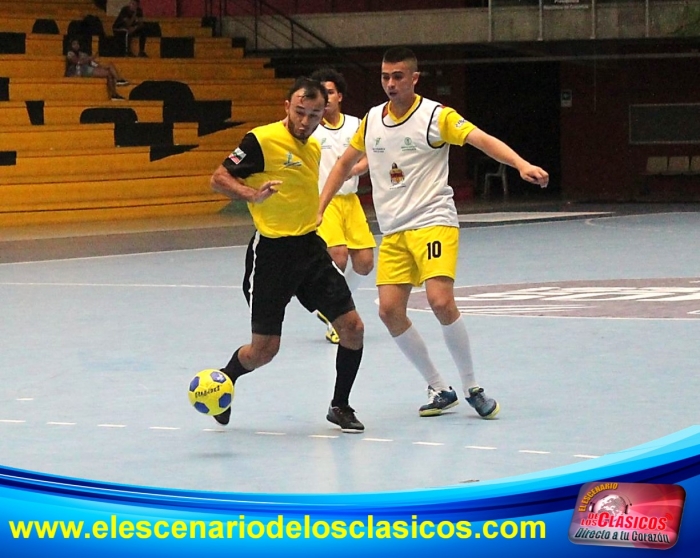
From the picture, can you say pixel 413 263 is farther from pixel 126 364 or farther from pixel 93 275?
pixel 93 275

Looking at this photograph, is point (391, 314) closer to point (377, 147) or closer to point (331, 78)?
point (377, 147)

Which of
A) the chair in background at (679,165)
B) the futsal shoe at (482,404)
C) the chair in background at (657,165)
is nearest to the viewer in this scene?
the futsal shoe at (482,404)

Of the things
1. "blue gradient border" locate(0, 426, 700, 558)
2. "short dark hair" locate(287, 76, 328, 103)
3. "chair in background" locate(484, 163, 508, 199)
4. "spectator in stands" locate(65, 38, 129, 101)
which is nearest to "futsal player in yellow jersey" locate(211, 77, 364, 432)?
"short dark hair" locate(287, 76, 328, 103)

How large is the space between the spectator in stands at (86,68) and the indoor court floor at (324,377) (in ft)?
34.4

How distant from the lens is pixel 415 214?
7551 mm

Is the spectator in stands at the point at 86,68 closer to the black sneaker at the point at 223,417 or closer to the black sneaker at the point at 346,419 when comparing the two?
the black sneaker at the point at 223,417

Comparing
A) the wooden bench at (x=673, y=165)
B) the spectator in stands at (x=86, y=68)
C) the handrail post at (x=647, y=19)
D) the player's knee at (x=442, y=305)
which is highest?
the handrail post at (x=647, y=19)

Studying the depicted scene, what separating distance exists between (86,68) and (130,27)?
2.12 metres

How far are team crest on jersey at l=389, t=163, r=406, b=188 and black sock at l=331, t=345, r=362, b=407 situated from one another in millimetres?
996

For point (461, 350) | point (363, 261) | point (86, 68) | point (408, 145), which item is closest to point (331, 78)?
point (363, 261)

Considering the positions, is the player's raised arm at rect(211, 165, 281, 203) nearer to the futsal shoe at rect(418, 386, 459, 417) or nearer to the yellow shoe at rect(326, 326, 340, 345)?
the futsal shoe at rect(418, 386, 459, 417)

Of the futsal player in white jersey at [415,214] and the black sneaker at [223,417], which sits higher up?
the futsal player in white jersey at [415,214]

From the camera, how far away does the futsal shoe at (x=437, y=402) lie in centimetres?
746

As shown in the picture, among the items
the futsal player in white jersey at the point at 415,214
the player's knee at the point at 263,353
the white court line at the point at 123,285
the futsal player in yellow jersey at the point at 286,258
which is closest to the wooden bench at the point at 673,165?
the white court line at the point at 123,285
